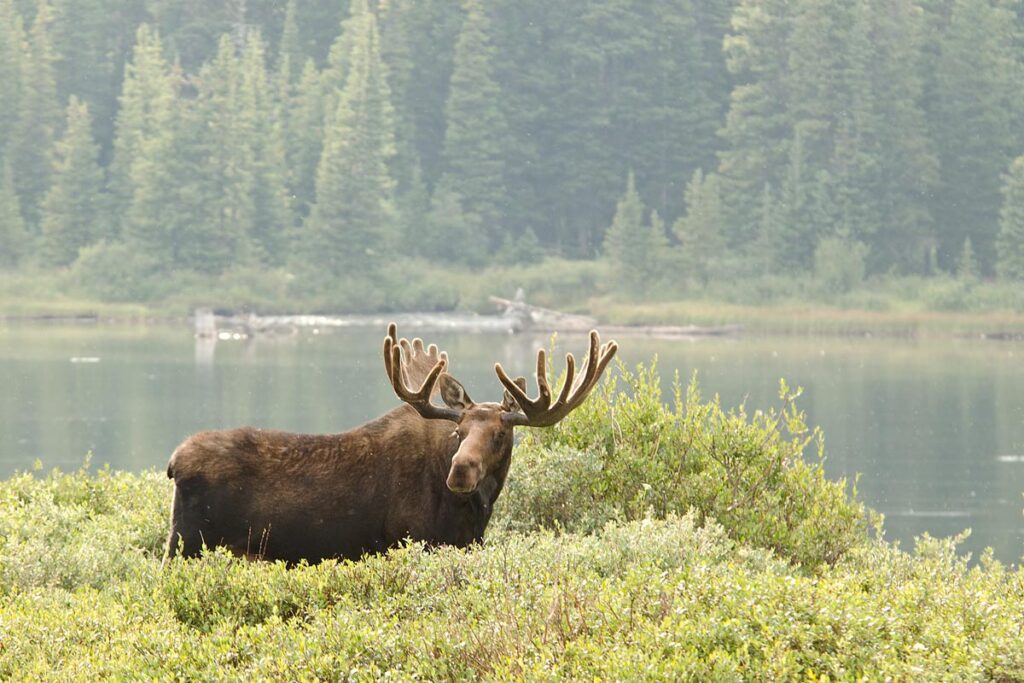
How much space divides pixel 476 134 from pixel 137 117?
17141mm

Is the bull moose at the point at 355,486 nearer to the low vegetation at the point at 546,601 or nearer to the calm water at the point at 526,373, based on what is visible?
the low vegetation at the point at 546,601

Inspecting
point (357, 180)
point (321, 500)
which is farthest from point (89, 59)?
point (321, 500)

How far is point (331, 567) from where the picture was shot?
885 centimetres

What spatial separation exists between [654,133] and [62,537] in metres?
82.1

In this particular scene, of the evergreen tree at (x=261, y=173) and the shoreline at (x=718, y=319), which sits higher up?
the evergreen tree at (x=261, y=173)

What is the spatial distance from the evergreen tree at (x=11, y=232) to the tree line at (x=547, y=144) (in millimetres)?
204

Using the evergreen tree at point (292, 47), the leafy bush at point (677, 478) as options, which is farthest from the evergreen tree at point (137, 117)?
the leafy bush at point (677, 478)

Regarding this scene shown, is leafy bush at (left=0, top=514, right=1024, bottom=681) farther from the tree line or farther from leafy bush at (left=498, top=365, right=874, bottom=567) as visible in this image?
the tree line

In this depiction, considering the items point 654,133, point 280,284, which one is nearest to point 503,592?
point 280,284

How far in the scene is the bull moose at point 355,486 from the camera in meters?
9.79

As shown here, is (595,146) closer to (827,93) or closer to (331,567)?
(827,93)

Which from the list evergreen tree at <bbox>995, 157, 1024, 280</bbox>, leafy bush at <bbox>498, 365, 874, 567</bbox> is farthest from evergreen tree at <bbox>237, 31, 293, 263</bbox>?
leafy bush at <bbox>498, 365, 874, 567</bbox>

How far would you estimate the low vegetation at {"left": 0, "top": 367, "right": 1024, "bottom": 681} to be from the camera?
710 cm

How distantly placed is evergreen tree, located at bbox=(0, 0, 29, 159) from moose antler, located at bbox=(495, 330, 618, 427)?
8339 centimetres
